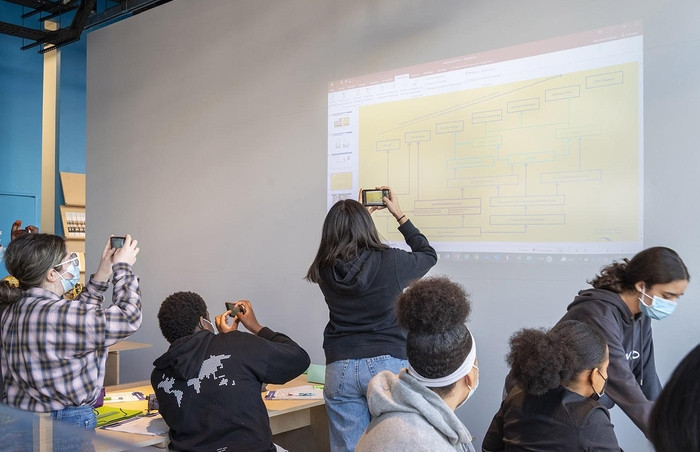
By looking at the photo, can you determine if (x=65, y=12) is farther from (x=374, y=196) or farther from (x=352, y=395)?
(x=352, y=395)

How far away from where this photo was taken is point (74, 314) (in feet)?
7.09

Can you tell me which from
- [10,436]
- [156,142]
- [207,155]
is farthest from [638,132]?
[156,142]

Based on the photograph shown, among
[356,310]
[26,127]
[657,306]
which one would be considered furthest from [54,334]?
[26,127]

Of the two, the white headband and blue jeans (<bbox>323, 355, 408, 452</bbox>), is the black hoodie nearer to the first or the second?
blue jeans (<bbox>323, 355, 408, 452</bbox>)

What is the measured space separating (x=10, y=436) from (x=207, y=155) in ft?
13.6

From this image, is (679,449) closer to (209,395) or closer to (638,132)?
(209,395)

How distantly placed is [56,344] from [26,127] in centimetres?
610

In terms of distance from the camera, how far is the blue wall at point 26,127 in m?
7.20

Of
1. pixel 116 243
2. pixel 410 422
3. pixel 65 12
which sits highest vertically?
pixel 65 12

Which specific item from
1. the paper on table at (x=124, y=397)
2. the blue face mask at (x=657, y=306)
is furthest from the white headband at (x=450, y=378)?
the paper on table at (x=124, y=397)

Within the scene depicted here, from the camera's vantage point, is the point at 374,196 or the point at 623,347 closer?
the point at 623,347

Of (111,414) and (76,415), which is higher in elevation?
(76,415)

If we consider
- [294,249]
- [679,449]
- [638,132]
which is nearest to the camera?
[679,449]

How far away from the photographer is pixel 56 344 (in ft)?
7.07
